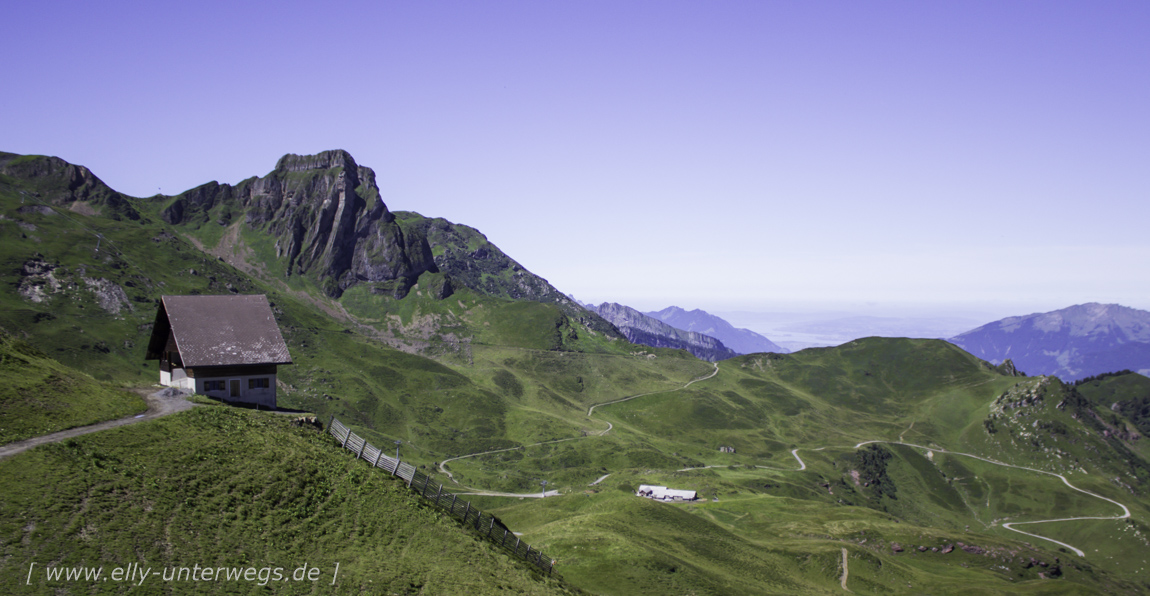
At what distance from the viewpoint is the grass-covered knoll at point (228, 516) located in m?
32.6

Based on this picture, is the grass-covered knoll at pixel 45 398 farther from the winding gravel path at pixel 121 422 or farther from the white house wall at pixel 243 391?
the white house wall at pixel 243 391

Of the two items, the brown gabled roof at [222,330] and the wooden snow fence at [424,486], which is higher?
the brown gabled roof at [222,330]

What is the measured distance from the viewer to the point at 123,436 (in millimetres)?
40656

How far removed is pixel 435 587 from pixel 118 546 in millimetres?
15603

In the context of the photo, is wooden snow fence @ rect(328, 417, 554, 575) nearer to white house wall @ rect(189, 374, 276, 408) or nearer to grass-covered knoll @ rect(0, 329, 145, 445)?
white house wall @ rect(189, 374, 276, 408)

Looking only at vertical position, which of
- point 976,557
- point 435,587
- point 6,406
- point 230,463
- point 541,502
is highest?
point 6,406

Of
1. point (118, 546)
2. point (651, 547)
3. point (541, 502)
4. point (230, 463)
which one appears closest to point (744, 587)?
point (651, 547)

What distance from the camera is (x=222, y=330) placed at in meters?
57.6

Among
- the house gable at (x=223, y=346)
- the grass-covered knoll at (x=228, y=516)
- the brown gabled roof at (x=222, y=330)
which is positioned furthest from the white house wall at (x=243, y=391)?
the grass-covered knoll at (x=228, y=516)

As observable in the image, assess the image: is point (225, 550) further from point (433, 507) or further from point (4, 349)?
point (4, 349)

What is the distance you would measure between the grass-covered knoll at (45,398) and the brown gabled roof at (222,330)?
6294 millimetres

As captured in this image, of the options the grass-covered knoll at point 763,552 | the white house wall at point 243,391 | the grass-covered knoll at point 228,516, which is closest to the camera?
the grass-covered knoll at point 228,516

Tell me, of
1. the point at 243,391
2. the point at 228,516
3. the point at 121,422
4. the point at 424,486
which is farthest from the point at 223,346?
the point at 228,516

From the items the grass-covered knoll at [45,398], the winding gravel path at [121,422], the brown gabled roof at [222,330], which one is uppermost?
the brown gabled roof at [222,330]
